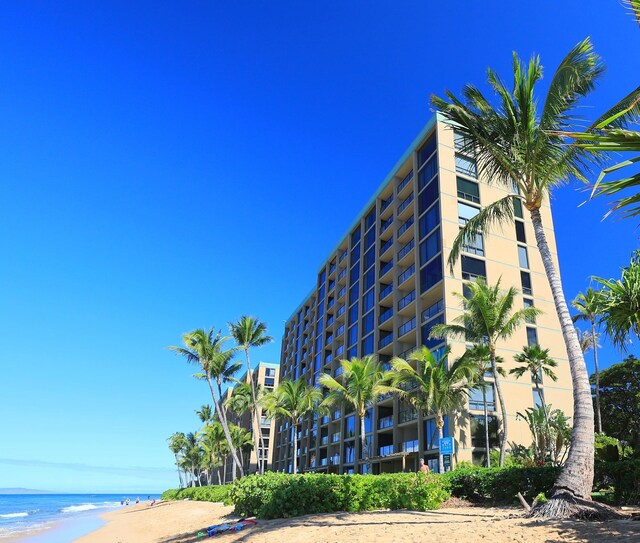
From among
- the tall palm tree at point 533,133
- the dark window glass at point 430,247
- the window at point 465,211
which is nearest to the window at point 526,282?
the window at point 465,211

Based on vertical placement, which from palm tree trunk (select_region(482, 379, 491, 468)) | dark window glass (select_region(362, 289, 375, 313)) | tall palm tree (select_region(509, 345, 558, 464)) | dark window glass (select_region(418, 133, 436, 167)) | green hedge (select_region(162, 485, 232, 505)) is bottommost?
green hedge (select_region(162, 485, 232, 505))

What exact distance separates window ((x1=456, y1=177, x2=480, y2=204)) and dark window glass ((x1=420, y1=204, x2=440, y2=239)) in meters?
2.40

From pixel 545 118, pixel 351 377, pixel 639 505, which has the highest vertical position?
pixel 545 118

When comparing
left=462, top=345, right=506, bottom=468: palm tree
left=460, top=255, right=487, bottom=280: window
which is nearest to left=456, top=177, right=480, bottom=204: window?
left=460, top=255, right=487, bottom=280: window

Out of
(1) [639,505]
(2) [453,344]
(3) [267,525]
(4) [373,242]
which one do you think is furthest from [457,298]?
(3) [267,525]

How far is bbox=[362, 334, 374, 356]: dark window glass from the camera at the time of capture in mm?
44909

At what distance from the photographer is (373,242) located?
48750 millimetres

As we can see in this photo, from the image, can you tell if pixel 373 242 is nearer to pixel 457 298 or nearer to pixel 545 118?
pixel 457 298

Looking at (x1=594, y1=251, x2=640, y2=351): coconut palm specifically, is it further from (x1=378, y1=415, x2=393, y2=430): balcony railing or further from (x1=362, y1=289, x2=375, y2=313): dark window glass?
(x1=362, y1=289, x2=375, y2=313): dark window glass

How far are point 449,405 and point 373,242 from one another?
23.6m

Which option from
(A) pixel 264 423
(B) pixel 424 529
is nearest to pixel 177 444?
(A) pixel 264 423

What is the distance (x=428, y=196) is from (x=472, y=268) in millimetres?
7460

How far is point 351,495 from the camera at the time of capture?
51.6ft

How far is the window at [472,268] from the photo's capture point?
33969 millimetres
